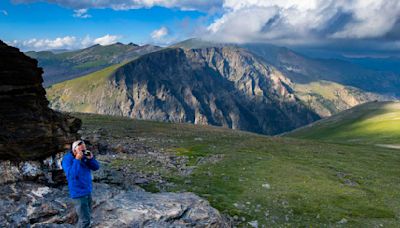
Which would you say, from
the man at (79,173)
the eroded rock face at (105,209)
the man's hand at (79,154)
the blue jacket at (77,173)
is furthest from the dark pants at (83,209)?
the eroded rock face at (105,209)

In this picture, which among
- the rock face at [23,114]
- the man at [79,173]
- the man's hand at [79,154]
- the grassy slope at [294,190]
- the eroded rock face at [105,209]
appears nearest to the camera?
the man's hand at [79,154]

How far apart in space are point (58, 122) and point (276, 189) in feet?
70.2

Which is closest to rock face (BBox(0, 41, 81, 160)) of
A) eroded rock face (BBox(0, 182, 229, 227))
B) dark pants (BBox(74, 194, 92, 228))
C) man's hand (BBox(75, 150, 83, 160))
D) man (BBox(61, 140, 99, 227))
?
eroded rock face (BBox(0, 182, 229, 227))

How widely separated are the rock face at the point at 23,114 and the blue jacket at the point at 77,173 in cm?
857

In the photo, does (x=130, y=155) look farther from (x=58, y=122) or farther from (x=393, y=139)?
(x=393, y=139)

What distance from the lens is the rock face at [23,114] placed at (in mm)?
25781

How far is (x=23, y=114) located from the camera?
26.8 m

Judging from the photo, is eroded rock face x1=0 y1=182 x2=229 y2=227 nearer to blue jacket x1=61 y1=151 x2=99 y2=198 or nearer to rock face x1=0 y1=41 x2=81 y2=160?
rock face x1=0 y1=41 x2=81 y2=160

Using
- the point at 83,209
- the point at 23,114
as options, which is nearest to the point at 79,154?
the point at 83,209

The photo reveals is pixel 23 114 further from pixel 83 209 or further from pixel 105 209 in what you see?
pixel 83 209

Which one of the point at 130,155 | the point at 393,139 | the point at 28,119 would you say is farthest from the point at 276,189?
the point at 393,139

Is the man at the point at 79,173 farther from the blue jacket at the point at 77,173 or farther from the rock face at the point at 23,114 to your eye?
the rock face at the point at 23,114

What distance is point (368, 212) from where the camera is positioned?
114 feet

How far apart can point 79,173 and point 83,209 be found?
2.00 meters
